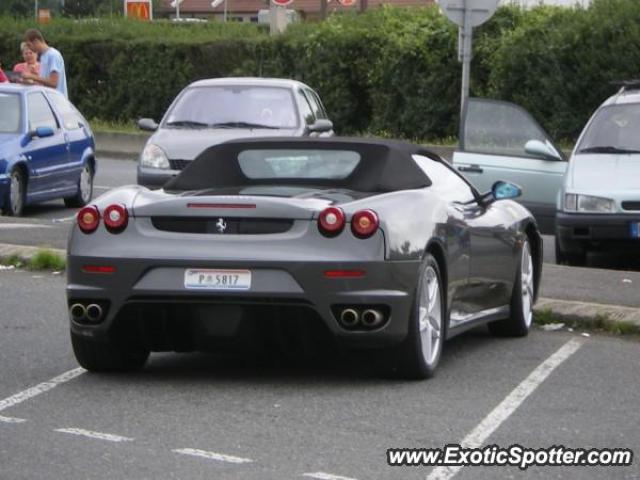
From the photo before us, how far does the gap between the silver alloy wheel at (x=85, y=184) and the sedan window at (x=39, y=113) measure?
3.17ft

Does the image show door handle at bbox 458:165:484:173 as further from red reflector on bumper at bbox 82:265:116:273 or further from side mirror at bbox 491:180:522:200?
red reflector on bumper at bbox 82:265:116:273

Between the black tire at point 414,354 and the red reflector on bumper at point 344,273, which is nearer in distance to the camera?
the red reflector on bumper at point 344,273

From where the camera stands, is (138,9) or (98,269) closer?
(98,269)

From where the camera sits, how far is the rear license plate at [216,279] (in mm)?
8359

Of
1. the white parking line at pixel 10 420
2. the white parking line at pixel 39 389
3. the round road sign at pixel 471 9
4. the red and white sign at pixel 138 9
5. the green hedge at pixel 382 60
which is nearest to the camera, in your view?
the white parking line at pixel 10 420

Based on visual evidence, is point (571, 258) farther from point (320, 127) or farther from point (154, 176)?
point (154, 176)

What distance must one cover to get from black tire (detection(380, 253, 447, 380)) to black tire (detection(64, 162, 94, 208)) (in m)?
11.9

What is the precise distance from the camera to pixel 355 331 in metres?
8.46

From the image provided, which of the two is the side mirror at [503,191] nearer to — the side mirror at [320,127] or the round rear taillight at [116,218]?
the round rear taillight at [116,218]

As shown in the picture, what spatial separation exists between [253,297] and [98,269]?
0.81 meters

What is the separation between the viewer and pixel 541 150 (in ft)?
50.5

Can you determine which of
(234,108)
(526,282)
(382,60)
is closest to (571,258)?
(526,282)

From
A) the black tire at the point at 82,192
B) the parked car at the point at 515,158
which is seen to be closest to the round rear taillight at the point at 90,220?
the parked car at the point at 515,158

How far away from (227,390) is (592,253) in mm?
8292
